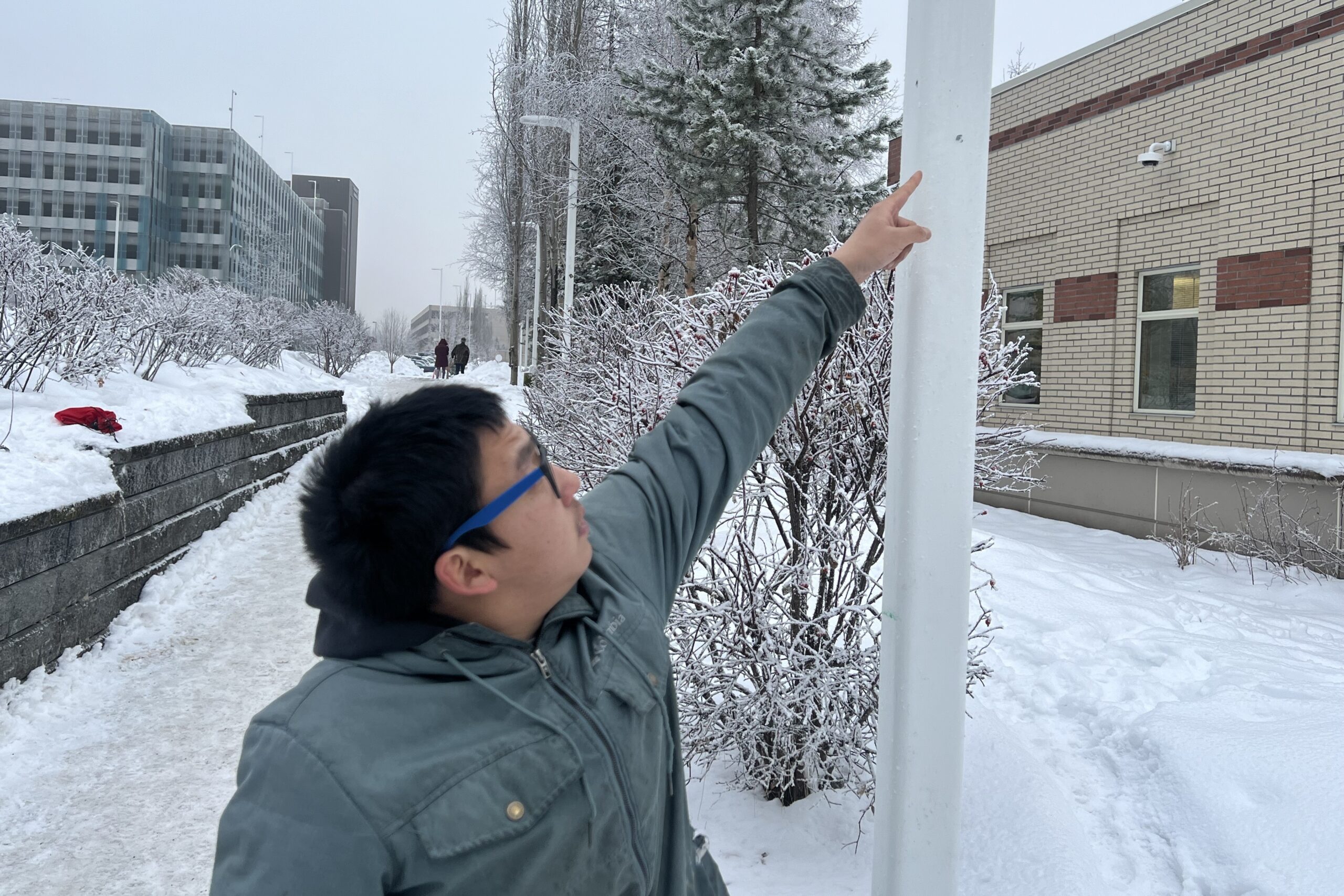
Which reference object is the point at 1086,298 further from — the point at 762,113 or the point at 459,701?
the point at 459,701

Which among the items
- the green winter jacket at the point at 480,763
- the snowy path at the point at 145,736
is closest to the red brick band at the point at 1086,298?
the snowy path at the point at 145,736

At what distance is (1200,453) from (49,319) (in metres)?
10.1

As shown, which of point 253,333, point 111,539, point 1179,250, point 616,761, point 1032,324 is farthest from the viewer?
point 253,333

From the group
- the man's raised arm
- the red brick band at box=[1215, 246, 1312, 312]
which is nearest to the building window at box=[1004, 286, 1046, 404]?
the red brick band at box=[1215, 246, 1312, 312]

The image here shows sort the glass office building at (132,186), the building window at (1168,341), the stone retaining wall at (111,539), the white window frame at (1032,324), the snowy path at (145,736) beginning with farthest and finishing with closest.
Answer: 1. the glass office building at (132,186)
2. the white window frame at (1032,324)
3. the building window at (1168,341)
4. the stone retaining wall at (111,539)
5. the snowy path at (145,736)

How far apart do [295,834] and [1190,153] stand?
10.6 metres

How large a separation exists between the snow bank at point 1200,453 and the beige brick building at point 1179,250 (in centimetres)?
3

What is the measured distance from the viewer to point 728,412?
5.51 feet

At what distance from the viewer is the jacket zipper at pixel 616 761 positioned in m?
1.17

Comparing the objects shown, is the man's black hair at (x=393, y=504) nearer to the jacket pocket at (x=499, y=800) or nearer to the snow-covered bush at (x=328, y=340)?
the jacket pocket at (x=499, y=800)

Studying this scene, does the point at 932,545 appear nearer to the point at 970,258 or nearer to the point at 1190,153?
the point at 970,258

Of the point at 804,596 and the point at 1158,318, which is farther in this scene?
the point at 1158,318

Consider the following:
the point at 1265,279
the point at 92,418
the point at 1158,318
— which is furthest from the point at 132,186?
the point at 1265,279

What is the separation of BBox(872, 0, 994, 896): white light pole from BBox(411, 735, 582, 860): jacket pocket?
0.81 metres
